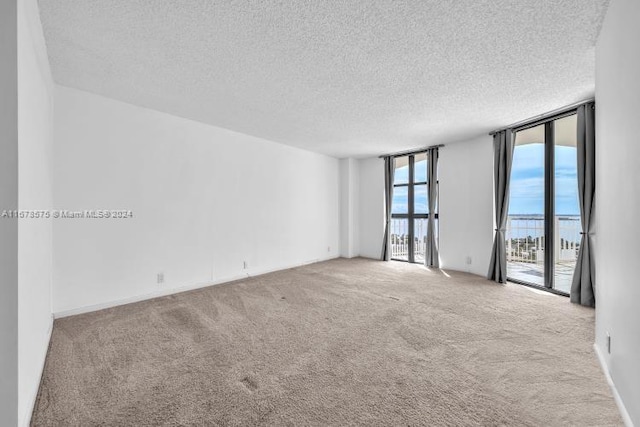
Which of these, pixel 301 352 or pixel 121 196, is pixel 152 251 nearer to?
pixel 121 196

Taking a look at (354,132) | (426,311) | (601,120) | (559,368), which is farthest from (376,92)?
(559,368)

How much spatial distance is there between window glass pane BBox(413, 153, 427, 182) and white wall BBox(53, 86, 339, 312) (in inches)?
109

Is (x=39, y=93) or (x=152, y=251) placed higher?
(x=39, y=93)

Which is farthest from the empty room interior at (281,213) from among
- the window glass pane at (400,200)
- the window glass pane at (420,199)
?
the window glass pane at (400,200)

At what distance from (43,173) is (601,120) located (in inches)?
177

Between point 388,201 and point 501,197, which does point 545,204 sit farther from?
point 388,201

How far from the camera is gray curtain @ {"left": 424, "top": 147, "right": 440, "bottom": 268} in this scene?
5.67m

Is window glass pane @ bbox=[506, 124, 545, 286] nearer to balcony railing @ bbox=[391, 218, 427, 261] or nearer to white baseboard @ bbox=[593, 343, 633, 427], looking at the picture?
balcony railing @ bbox=[391, 218, 427, 261]

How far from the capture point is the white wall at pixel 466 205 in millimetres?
4895

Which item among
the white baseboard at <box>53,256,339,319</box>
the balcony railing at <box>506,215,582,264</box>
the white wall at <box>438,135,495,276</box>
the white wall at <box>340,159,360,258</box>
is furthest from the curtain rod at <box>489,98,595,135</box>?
the white baseboard at <box>53,256,339,319</box>

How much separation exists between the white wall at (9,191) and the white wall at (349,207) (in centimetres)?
594

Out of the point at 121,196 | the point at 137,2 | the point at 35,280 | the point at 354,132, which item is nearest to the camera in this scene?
the point at 137,2

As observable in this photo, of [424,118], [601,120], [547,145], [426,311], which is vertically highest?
[424,118]

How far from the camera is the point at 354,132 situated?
4703 mm
